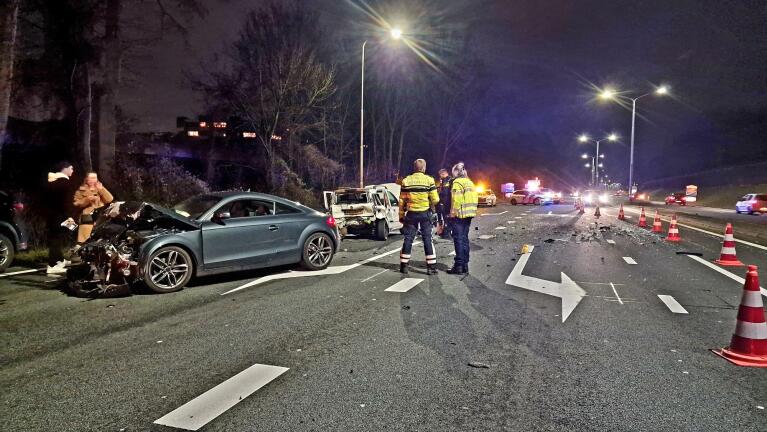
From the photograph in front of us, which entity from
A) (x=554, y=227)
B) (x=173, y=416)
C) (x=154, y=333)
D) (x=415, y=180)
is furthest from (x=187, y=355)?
(x=554, y=227)

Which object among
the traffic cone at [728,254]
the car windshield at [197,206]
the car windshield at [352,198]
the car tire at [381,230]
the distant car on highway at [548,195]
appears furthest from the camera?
the distant car on highway at [548,195]

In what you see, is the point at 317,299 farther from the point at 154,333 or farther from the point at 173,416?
the point at 173,416

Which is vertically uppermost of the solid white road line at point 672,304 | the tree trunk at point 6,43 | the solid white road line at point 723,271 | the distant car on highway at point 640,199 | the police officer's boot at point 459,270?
the tree trunk at point 6,43

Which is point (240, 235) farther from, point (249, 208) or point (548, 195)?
point (548, 195)

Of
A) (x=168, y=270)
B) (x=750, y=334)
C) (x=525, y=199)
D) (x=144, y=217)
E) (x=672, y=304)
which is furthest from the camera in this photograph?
(x=525, y=199)

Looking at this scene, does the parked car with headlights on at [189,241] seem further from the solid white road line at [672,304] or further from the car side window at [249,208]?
the solid white road line at [672,304]

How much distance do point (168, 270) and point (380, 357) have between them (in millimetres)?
4345

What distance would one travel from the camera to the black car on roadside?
9055 mm

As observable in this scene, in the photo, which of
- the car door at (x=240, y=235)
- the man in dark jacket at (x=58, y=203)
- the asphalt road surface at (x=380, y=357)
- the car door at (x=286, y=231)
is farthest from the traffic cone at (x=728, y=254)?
the man in dark jacket at (x=58, y=203)

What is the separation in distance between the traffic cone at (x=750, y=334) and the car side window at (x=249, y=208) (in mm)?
6829

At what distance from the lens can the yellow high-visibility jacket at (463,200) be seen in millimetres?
9180

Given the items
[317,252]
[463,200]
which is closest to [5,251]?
[317,252]

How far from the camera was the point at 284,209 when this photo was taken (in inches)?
365

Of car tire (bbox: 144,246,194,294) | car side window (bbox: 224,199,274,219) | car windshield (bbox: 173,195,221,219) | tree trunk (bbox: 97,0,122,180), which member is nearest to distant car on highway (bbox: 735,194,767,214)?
car side window (bbox: 224,199,274,219)
